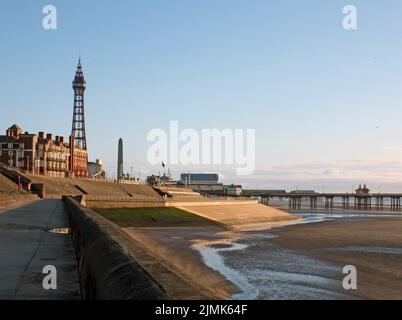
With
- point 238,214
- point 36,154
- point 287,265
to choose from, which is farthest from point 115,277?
point 36,154

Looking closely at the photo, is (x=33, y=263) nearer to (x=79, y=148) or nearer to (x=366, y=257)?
(x=366, y=257)

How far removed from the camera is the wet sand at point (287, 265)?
1878 cm

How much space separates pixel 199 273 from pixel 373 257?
511 inches

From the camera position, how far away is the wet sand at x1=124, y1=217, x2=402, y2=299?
61.6ft

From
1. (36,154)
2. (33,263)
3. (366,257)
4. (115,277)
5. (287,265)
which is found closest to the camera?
(115,277)

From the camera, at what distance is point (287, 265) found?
2577 cm

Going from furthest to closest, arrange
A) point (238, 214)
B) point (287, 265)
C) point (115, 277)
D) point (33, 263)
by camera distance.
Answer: point (238, 214) → point (287, 265) → point (33, 263) → point (115, 277)

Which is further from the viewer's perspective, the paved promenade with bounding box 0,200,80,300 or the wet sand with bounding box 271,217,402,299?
the wet sand with bounding box 271,217,402,299

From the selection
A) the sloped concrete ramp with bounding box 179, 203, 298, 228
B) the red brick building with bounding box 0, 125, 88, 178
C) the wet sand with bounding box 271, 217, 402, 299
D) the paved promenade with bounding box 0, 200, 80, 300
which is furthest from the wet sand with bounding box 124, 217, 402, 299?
the red brick building with bounding box 0, 125, 88, 178

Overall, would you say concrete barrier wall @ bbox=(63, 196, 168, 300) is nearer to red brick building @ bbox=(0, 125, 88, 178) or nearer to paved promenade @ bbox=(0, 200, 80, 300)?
paved promenade @ bbox=(0, 200, 80, 300)

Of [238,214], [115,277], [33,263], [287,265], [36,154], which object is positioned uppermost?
[36,154]

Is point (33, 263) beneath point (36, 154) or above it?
beneath
